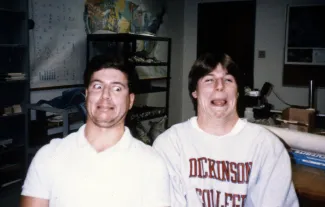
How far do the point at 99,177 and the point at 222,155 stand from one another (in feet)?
1.80

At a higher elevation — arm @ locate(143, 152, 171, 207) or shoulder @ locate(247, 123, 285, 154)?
shoulder @ locate(247, 123, 285, 154)

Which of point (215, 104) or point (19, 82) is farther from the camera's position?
point (19, 82)

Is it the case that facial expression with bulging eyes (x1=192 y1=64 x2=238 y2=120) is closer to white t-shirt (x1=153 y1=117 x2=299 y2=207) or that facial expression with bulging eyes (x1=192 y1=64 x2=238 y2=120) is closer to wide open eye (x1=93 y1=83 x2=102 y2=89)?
white t-shirt (x1=153 y1=117 x2=299 y2=207)

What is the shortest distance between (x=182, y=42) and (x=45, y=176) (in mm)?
5148

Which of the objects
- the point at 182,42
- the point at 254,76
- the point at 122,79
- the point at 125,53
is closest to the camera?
the point at 122,79

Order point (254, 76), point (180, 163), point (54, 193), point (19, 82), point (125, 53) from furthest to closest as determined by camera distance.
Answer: point (254, 76) < point (125, 53) < point (19, 82) < point (180, 163) < point (54, 193)

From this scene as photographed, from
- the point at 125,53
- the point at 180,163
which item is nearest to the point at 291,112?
the point at 180,163

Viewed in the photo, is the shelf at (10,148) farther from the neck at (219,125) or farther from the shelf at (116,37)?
the neck at (219,125)

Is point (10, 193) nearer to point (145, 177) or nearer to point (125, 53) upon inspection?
point (125, 53)

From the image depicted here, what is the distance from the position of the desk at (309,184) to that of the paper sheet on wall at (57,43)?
113 inches

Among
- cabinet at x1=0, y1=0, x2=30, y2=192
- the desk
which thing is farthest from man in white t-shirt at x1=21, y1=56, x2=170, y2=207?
cabinet at x1=0, y1=0, x2=30, y2=192

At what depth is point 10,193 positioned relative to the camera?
3320 millimetres

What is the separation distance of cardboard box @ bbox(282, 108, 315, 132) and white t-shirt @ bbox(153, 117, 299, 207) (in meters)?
0.78

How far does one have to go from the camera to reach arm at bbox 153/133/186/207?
1.45 meters
